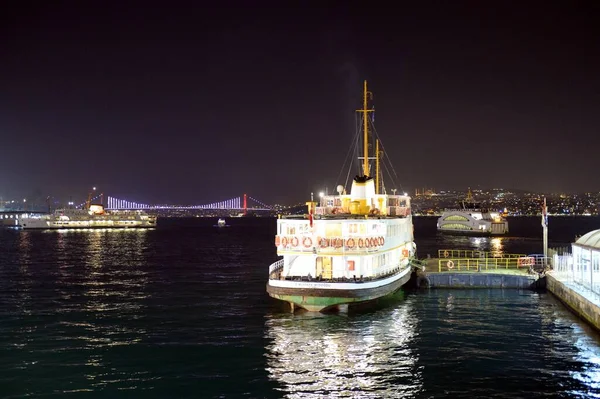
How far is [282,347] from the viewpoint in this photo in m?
27.4

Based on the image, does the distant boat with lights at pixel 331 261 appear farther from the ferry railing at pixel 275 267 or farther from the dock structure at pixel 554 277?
the dock structure at pixel 554 277

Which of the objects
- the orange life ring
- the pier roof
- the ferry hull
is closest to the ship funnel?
the orange life ring

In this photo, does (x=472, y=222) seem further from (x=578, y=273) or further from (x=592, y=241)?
(x=592, y=241)

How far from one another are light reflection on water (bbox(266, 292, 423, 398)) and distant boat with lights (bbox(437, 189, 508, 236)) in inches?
4410

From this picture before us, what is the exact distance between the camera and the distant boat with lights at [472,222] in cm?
14138

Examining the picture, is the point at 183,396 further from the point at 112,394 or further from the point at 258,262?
the point at 258,262

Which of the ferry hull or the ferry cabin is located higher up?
the ferry cabin

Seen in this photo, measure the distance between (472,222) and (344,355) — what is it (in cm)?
12618

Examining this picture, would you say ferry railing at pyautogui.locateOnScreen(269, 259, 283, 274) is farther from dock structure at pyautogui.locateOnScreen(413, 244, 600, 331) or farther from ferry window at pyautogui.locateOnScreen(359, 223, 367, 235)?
dock structure at pyautogui.locateOnScreen(413, 244, 600, 331)

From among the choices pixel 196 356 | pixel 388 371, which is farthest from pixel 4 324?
pixel 388 371

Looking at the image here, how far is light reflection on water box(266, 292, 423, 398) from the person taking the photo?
21.9m

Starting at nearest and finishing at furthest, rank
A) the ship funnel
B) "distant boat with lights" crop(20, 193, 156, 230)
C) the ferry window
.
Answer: the ferry window → the ship funnel → "distant boat with lights" crop(20, 193, 156, 230)

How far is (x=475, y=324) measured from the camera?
32156 millimetres

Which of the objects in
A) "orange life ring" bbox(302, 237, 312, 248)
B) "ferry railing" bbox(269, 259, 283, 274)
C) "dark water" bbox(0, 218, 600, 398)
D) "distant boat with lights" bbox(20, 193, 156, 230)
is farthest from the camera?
"distant boat with lights" bbox(20, 193, 156, 230)
